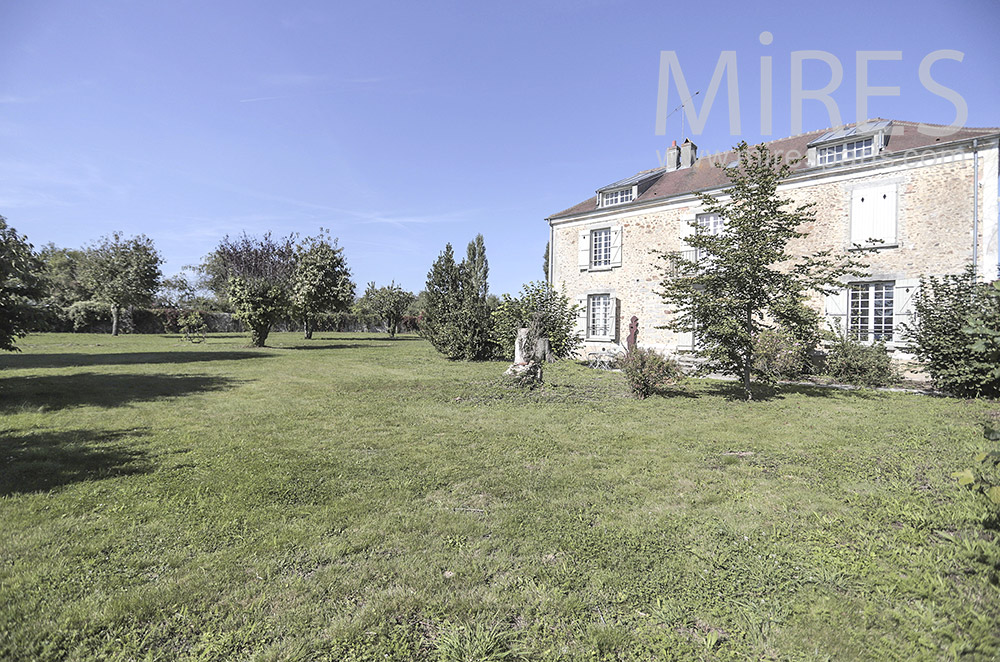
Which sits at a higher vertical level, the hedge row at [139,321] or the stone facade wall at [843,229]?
the stone facade wall at [843,229]

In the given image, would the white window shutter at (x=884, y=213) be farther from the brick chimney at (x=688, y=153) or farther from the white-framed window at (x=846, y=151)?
the brick chimney at (x=688, y=153)

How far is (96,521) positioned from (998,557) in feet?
19.8

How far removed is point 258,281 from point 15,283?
11.8 metres

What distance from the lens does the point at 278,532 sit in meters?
3.11

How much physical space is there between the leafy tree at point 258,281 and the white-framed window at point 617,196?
49.4 ft

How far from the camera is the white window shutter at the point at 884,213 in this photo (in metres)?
12.9

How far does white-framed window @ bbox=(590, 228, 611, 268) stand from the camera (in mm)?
18844

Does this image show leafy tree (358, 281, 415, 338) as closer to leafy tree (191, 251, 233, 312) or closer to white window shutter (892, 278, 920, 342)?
leafy tree (191, 251, 233, 312)

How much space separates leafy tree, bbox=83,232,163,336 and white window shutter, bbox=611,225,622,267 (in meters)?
26.8

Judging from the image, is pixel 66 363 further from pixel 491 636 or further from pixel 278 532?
pixel 491 636

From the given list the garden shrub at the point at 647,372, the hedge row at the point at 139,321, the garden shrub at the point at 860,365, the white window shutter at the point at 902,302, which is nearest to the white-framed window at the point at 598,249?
the garden shrub at the point at 860,365

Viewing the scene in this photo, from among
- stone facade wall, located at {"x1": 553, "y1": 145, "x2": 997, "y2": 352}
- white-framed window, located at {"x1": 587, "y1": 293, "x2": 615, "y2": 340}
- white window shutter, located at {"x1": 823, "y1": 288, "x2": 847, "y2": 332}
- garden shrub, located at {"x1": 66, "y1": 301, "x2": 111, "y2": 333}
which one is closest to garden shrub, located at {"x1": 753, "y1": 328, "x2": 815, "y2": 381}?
stone facade wall, located at {"x1": 553, "y1": 145, "x2": 997, "y2": 352}

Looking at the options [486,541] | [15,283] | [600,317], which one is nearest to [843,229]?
[600,317]

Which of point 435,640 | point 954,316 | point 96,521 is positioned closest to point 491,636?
point 435,640
